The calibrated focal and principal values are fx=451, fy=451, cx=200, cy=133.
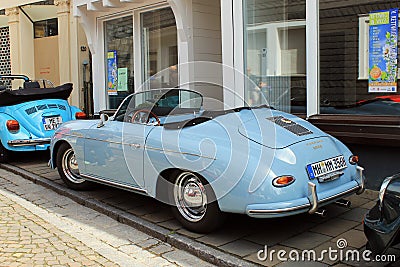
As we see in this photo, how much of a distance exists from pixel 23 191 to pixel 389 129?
5.17m

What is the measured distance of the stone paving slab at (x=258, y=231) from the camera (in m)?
4.13

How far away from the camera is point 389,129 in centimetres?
562

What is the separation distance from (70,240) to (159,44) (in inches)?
232

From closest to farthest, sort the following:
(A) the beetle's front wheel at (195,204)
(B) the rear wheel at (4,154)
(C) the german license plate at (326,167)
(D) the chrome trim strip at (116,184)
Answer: (C) the german license plate at (326,167), (A) the beetle's front wheel at (195,204), (D) the chrome trim strip at (116,184), (B) the rear wheel at (4,154)

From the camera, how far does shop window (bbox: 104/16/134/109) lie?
10.2m

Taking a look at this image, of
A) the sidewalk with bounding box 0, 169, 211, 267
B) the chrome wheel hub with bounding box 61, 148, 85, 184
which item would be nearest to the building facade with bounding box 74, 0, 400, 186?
the chrome wheel hub with bounding box 61, 148, 85, 184

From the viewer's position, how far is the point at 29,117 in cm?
822

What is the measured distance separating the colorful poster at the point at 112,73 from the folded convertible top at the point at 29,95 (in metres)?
1.64

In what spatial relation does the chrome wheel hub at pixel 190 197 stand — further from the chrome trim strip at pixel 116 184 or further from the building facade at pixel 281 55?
the building facade at pixel 281 55

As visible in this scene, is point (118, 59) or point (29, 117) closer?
point (29, 117)

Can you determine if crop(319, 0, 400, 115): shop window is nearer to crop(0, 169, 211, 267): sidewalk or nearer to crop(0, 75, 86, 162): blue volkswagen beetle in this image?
crop(0, 169, 211, 267): sidewalk

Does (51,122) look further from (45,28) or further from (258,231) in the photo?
(45,28)

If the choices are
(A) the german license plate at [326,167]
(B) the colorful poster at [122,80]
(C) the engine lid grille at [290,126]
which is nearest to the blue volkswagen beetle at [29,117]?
(B) the colorful poster at [122,80]

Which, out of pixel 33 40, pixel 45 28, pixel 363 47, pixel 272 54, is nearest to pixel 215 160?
pixel 363 47
